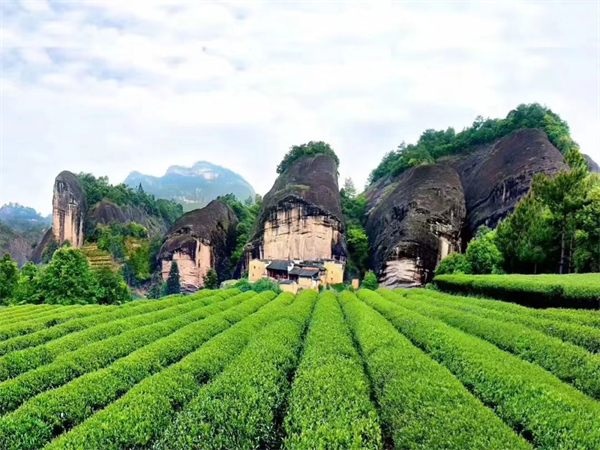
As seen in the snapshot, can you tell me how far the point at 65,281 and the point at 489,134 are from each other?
53254 mm

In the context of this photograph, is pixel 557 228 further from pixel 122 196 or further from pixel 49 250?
pixel 122 196

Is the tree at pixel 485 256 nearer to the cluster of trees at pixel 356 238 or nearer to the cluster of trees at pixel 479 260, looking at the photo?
the cluster of trees at pixel 479 260

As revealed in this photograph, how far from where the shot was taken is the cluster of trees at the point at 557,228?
17.4 m

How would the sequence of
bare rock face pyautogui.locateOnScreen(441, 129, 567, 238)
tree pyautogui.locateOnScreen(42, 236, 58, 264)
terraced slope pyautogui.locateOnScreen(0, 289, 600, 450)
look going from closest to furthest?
terraced slope pyautogui.locateOnScreen(0, 289, 600, 450), bare rock face pyautogui.locateOnScreen(441, 129, 567, 238), tree pyautogui.locateOnScreen(42, 236, 58, 264)

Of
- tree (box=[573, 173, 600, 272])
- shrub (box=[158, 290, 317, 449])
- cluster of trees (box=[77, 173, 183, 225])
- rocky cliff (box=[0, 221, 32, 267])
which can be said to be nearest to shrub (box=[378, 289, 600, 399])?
shrub (box=[158, 290, 317, 449])

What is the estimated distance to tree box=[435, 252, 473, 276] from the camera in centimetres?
2695

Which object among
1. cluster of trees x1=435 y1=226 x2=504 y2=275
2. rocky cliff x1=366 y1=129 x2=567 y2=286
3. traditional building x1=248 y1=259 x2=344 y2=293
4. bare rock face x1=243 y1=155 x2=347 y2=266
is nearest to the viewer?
cluster of trees x1=435 y1=226 x2=504 y2=275

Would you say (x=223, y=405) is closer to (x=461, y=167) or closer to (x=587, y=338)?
(x=587, y=338)

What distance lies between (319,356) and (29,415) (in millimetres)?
5179

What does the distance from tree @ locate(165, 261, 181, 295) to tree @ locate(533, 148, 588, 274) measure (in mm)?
40832

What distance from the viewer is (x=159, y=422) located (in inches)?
200

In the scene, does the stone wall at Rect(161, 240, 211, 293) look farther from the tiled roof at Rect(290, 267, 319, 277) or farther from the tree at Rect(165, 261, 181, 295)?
the tiled roof at Rect(290, 267, 319, 277)

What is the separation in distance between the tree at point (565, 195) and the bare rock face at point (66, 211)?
6385 centimetres

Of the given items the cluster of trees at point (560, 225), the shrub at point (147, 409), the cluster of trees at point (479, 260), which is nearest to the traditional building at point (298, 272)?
the cluster of trees at point (479, 260)
